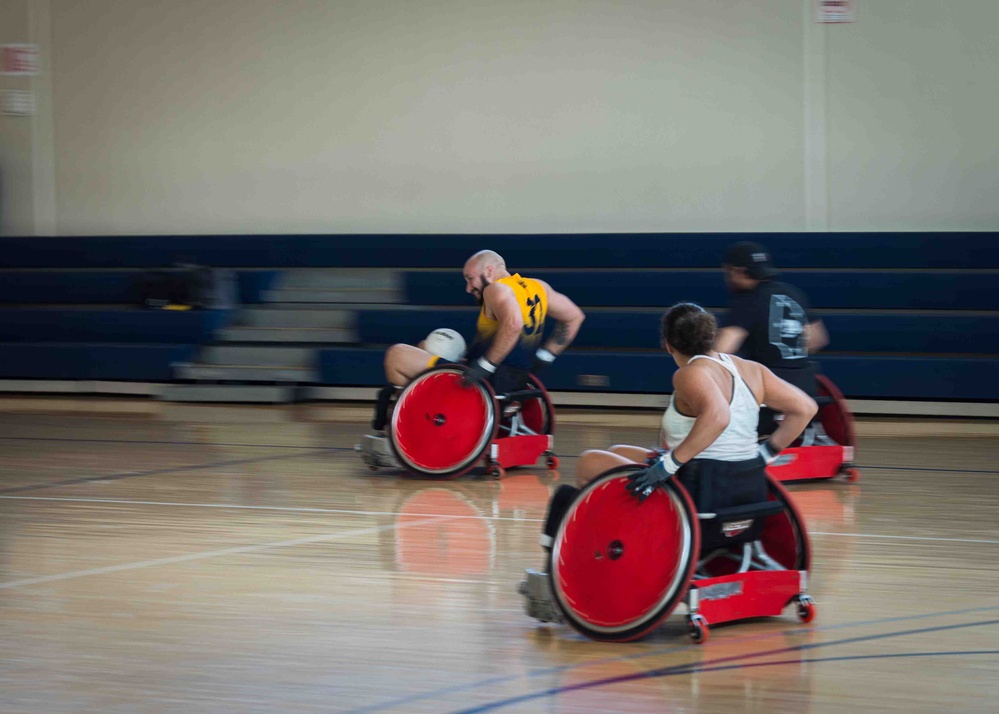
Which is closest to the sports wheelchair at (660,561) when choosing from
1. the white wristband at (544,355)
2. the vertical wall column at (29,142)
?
the white wristband at (544,355)

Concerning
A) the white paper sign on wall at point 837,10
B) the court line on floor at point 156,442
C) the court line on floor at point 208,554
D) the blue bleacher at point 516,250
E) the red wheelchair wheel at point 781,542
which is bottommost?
the court line on floor at point 208,554

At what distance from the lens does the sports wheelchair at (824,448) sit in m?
5.70

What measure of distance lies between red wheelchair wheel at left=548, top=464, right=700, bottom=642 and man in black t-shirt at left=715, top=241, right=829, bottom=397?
2.17 metres

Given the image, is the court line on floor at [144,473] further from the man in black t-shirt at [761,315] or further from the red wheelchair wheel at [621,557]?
the red wheelchair wheel at [621,557]

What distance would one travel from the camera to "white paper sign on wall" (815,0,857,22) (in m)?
9.30

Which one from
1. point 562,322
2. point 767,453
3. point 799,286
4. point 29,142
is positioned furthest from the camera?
point 29,142

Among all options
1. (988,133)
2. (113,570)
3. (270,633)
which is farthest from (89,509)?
(988,133)

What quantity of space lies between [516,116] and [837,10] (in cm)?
272

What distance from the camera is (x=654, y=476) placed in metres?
3.16

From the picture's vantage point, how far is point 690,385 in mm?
3221

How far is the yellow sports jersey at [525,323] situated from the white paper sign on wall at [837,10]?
15.4ft

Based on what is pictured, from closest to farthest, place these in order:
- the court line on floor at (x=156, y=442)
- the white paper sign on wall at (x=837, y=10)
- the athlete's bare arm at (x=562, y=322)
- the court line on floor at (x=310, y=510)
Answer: the court line on floor at (x=310, y=510)
the athlete's bare arm at (x=562, y=322)
the court line on floor at (x=156, y=442)
the white paper sign on wall at (x=837, y=10)

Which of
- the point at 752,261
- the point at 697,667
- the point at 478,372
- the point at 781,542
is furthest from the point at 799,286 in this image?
the point at 697,667

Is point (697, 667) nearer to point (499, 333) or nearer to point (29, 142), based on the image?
point (499, 333)
